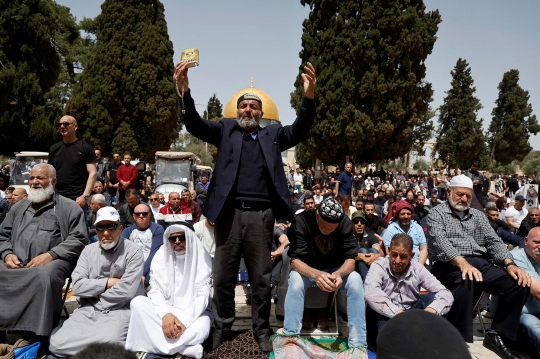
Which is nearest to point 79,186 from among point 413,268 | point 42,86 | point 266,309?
point 266,309

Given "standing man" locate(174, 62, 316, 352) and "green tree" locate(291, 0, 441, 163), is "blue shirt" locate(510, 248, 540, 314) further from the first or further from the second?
"green tree" locate(291, 0, 441, 163)

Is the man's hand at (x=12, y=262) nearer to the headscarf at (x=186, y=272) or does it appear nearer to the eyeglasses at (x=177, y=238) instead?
the headscarf at (x=186, y=272)

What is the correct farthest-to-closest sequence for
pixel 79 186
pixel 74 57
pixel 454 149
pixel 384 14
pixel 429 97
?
pixel 454 149 < pixel 74 57 < pixel 429 97 < pixel 384 14 < pixel 79 186

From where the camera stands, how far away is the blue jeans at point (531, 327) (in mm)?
3681

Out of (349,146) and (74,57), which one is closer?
(349,146)

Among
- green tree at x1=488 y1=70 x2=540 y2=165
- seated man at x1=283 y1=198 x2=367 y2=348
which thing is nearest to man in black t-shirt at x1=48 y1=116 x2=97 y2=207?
seated man at x1=283 y1=198 x2=367 y2=348

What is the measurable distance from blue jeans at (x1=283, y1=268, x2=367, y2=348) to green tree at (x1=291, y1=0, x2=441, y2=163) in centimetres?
2060

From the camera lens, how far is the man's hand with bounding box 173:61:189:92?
125 inches

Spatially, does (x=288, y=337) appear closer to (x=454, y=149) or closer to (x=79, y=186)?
(x=79, y=186)

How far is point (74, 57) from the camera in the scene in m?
29.6

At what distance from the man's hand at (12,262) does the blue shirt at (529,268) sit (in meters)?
5.03

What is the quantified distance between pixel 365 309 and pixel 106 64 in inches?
1062

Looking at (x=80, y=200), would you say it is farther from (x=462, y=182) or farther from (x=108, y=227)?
(x=462, y=182)

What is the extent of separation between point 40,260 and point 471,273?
4191mm
